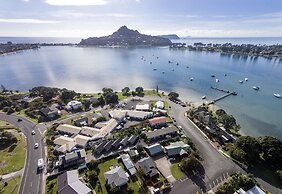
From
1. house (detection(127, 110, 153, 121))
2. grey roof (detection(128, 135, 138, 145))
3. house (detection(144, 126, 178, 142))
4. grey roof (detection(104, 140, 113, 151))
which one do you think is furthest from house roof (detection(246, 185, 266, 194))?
house (detection(127, 110, 153, 121))

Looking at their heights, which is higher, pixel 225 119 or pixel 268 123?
pixel 225 119

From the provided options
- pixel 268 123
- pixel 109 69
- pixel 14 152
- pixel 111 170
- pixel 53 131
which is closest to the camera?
pixel 111 170

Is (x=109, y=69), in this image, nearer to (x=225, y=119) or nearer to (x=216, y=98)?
(x=216, y=98)

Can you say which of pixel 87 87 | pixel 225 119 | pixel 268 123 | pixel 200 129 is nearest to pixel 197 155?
pixel 200 129

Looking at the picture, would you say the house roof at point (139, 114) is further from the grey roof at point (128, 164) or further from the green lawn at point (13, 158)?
the green lawn at point (13, 158)

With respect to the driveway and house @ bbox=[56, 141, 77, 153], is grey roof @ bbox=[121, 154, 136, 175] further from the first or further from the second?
house @ bbox=[56, 141, 77, 153]

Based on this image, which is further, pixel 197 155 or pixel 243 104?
pixel 243 104
